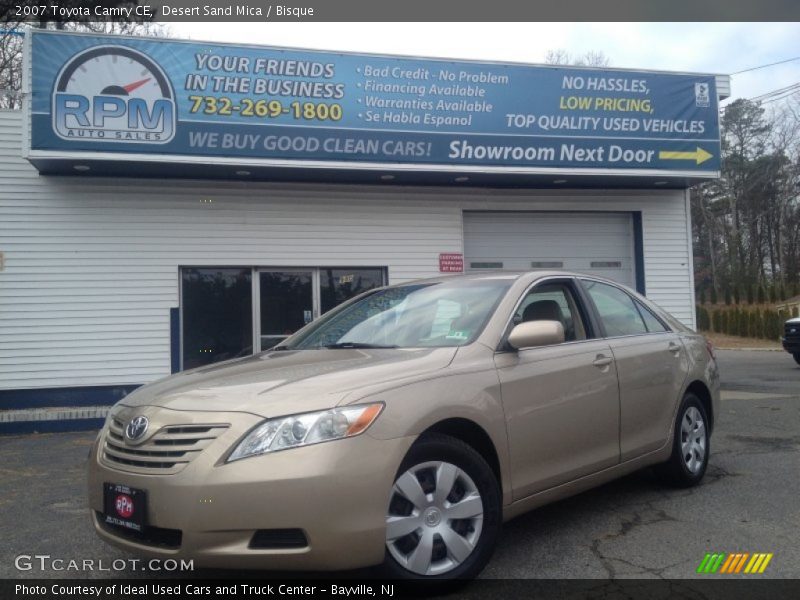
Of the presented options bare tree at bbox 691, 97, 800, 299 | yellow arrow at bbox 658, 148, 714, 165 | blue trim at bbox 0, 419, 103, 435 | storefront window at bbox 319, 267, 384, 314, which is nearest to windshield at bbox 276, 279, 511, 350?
blue trim at bbox 0, 419, 103, 435

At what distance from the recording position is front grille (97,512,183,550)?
128 inches

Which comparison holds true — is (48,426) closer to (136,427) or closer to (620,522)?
(136,427)

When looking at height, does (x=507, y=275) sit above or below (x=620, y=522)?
above

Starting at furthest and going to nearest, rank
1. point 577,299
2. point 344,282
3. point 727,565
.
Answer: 1. point 344,282
2. point 577,299
3. point 727,565

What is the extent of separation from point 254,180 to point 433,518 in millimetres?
8565

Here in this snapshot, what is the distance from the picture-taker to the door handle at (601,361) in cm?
474

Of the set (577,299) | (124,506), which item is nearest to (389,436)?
(124,506)

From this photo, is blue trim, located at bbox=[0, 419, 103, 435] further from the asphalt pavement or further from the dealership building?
the asphalt pavement

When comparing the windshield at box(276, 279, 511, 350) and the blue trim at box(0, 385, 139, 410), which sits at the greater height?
the windshield at box(276, 279, 511, 350)

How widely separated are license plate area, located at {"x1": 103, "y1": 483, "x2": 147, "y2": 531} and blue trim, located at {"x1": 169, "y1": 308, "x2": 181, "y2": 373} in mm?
7564

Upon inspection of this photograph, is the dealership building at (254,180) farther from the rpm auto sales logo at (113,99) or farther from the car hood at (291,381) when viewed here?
the car hood at (291,381)

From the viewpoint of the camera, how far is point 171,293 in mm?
10969

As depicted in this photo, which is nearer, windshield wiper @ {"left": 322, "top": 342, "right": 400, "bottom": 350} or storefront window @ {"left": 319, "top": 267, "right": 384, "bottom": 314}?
windshield wiper @ {"left": 322, "top": 342, "right": 400, "bottom": 350}

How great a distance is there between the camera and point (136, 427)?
3529 mm
